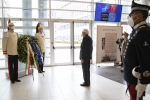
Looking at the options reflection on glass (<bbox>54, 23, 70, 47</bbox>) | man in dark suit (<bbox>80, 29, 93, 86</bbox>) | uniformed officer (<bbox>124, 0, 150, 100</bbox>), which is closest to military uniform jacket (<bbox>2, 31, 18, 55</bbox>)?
man in dark suit (<bbox>80, 29, 93, 86</bbox>)

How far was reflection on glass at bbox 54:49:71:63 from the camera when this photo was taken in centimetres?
727

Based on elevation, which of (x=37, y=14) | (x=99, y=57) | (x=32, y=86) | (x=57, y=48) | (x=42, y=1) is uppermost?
(x=42, y=1)

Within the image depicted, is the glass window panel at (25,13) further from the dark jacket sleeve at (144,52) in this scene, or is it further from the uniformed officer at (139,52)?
the dark jacket sleeve at (144,52)

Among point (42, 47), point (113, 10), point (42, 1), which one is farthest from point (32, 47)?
point (113, 10)

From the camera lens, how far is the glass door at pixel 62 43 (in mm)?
7195

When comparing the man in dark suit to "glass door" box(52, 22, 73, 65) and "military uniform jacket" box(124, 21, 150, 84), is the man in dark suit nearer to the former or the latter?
"military uniform jacket" box(124, 21, 150, 84)

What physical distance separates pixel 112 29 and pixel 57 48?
302 centimetres

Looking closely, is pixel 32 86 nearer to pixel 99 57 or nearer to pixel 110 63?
pixel 99 57

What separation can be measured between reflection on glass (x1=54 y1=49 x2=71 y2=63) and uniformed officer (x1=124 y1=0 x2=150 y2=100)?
18.7 feet

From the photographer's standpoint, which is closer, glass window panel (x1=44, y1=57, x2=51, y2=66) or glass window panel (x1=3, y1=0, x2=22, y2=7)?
glass window panel (x1=3, y1=0, x2=22, y2=7)

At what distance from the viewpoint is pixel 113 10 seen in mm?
7324

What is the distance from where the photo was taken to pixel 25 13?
22.1 ft

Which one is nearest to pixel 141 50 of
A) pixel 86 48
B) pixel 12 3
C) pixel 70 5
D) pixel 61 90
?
pixel 86 48

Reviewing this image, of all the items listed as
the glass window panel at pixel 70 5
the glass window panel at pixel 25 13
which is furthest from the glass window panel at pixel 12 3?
the glass window panel at pixel 70 5
